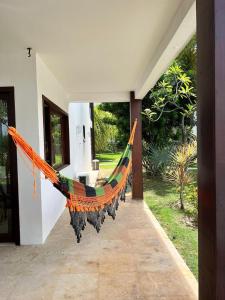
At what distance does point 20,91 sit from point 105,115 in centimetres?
1273

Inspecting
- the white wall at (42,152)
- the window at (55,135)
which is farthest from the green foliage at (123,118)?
the white wall at (42,152)

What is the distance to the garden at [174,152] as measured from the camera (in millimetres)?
4613

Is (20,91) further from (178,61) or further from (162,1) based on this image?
(178,61)

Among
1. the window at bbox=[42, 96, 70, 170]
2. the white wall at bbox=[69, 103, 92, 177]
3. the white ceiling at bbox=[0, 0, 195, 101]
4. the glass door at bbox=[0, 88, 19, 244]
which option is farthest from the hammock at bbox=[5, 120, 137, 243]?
the white wall at bbox=[69, 103, 92, 177]

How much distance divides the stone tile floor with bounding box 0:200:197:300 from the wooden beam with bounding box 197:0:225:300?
996 mm

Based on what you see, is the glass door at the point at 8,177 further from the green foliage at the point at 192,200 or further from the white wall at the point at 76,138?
the white wall at the point at 76,138

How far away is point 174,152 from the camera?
8305 mm

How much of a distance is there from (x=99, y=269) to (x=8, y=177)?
149cm

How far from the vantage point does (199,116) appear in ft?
4.86

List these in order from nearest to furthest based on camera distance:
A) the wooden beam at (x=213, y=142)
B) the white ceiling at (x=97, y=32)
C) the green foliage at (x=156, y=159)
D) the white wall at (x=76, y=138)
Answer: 1. the wooden beam at (x=213, y=142)
2. the white ceiling at (x=97, y=32)
3. the white wall at (x=76, y=138)
4. the green foliage at (x=156, y=159)

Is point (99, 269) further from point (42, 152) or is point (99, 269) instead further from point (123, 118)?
point (123, 118)

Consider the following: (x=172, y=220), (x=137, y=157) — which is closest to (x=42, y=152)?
(x=172, y=220)

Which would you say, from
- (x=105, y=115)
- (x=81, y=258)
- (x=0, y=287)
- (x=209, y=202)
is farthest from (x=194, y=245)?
(x=105, y=115)

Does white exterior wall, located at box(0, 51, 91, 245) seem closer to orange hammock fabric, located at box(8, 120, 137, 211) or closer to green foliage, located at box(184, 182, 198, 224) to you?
orange hammock fabric, located at box(8, 120, 137, 211)
